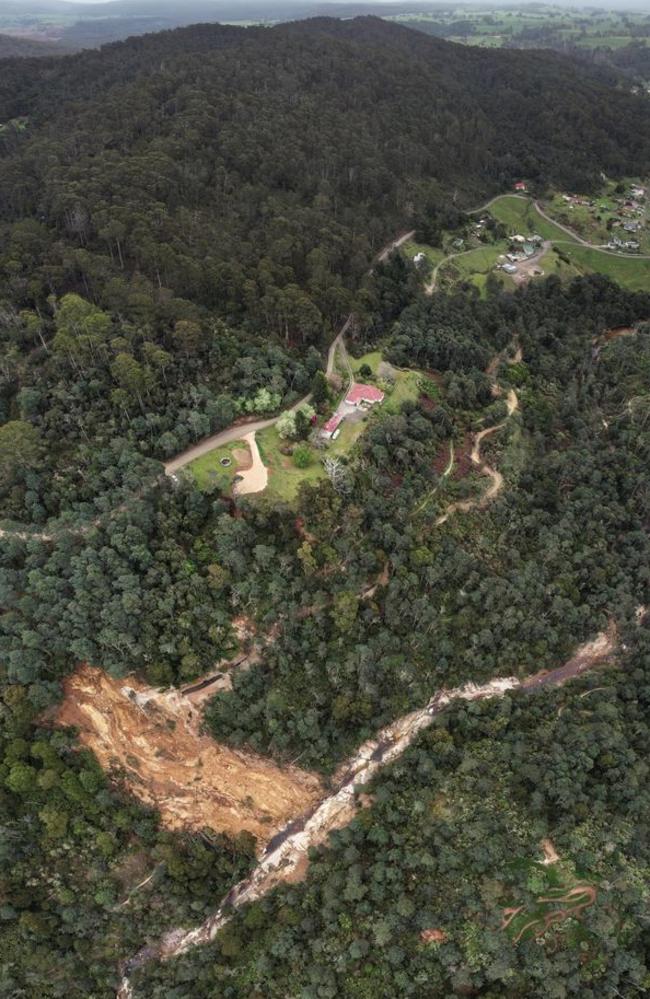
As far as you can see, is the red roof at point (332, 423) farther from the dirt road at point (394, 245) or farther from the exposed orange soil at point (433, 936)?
the exposed orange soil at point (433, 936)

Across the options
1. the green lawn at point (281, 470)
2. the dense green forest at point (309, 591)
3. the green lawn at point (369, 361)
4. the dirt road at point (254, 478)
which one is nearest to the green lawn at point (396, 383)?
the green lawn at point (369, 361)

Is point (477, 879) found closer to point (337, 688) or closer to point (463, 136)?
point (337, 688)

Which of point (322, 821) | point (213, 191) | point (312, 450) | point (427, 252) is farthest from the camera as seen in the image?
point (427, 252)

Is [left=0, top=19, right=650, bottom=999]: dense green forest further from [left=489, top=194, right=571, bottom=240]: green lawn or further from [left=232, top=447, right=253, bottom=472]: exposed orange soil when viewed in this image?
[left=489, top=194, right=571, bottom=240]: green lawn

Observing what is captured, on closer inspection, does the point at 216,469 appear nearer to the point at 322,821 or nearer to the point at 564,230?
the point at 322,821

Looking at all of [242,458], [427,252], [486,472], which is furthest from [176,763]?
[427,252]

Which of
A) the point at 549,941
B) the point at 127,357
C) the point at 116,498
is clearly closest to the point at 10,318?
the point at 127,357

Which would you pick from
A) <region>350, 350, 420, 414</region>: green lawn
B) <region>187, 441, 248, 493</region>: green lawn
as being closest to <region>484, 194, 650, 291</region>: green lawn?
<region>350, 350, 420, 414</region>: green lawn
